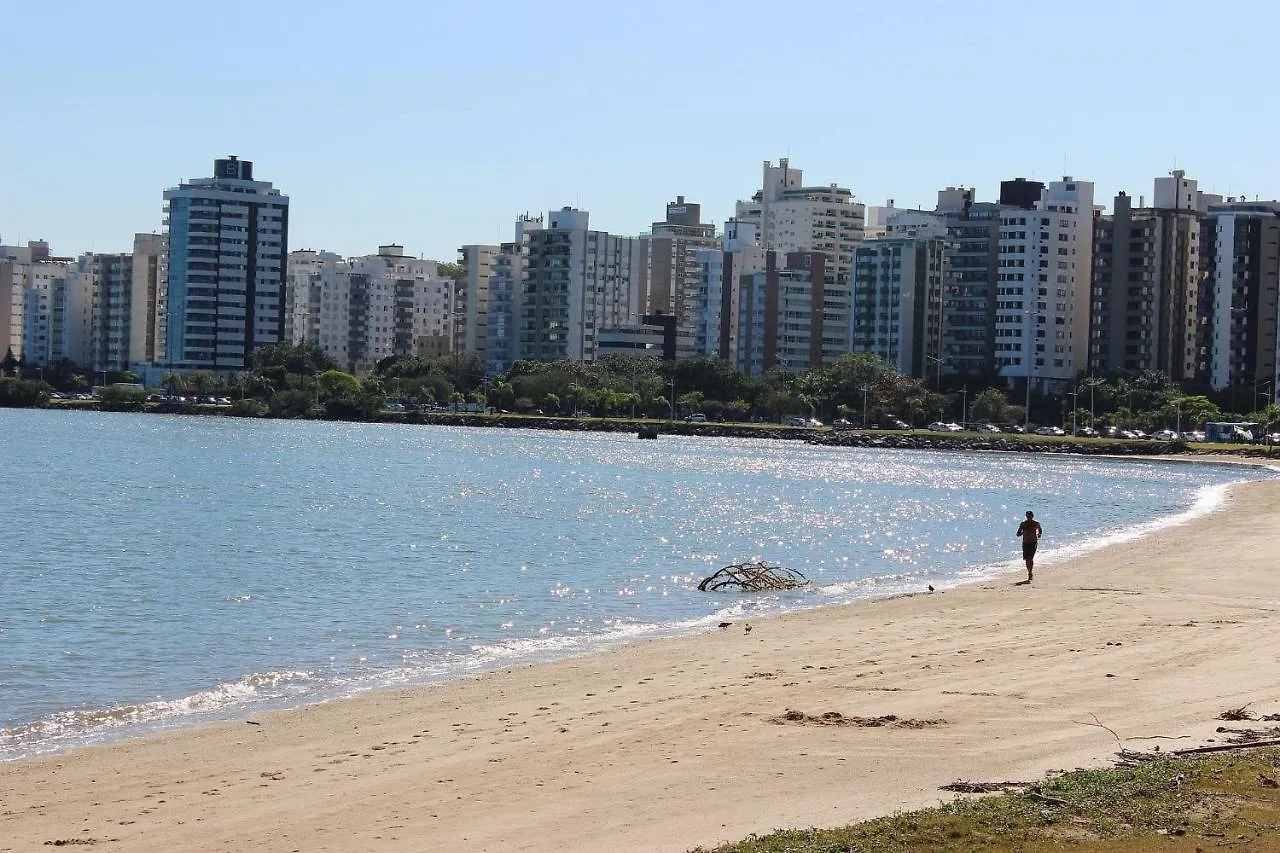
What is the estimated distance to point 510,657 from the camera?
2642cm

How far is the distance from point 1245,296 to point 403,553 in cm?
15442

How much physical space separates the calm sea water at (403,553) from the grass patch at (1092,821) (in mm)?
10015

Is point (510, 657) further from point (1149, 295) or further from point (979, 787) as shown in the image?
point (1149, 295)

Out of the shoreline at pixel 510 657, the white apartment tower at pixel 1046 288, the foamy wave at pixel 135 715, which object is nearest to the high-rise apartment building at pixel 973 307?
the white apartment tower at pixel 1046 288

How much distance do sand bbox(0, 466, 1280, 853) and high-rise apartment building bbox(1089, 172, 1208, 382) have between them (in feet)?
564

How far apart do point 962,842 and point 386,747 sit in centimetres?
736

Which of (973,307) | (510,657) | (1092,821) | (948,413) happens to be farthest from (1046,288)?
(1092,821)

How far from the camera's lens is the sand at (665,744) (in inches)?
537

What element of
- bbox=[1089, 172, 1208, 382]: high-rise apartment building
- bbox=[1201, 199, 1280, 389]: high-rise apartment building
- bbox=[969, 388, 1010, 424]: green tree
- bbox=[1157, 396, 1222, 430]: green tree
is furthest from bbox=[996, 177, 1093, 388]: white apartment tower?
bbox=[1157, 396, 1222, 430]: green tree

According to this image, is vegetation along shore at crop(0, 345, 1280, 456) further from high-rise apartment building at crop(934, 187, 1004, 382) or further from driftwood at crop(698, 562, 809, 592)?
driftwood at crop(698, 562, 809, 592)

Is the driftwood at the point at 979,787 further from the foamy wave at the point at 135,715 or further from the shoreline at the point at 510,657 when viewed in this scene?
the foamy wave at the point at 135,715

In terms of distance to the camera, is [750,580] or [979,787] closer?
[979,787]

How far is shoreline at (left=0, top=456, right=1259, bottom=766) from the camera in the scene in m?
19.5

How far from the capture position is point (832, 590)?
38000 mm
